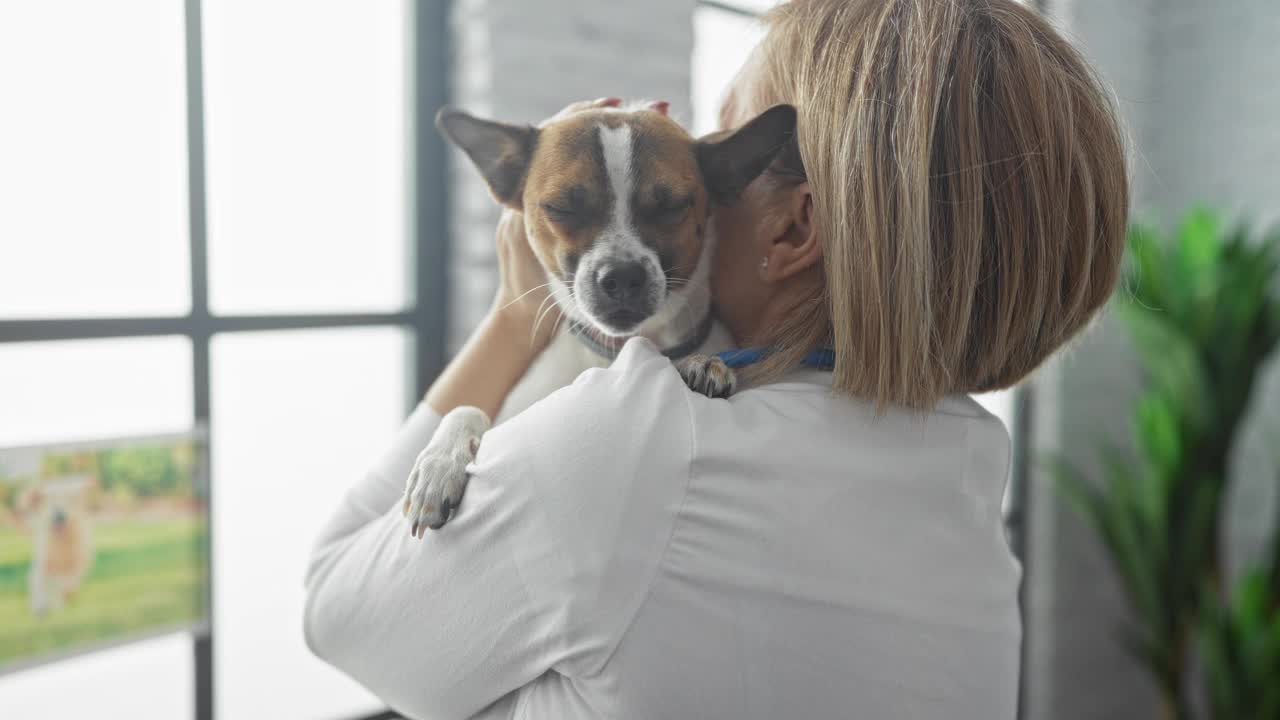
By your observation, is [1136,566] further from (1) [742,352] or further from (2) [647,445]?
(2) [647,445]

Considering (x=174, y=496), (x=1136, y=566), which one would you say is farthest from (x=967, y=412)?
(x=1136, y=566)

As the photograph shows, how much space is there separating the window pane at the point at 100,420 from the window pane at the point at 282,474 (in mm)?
76

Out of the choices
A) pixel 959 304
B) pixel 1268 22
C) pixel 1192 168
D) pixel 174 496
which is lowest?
pixel 174 496

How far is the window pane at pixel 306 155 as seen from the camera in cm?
158

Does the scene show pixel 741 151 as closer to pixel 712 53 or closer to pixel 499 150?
pixel 499 150

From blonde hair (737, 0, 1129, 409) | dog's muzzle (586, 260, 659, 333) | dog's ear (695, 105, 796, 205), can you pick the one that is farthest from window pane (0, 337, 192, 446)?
blonde hair (737, 0, 1129, 409)

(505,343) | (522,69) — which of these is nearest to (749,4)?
(522,69)

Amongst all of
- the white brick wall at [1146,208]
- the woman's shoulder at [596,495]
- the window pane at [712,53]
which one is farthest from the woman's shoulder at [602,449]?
the white brick wall at [1146,208]

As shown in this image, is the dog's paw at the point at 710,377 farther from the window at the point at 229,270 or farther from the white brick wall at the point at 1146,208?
the white brick wall at the point at 1146,208

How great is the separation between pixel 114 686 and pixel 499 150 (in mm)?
1126

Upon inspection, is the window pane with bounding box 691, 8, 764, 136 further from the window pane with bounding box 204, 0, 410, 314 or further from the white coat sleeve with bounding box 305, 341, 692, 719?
the white coat sleeve with bounding box 305, 341, 692, 719

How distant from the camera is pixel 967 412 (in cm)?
84

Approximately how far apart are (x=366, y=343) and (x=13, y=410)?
59 cm

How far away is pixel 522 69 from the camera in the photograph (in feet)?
5.61
